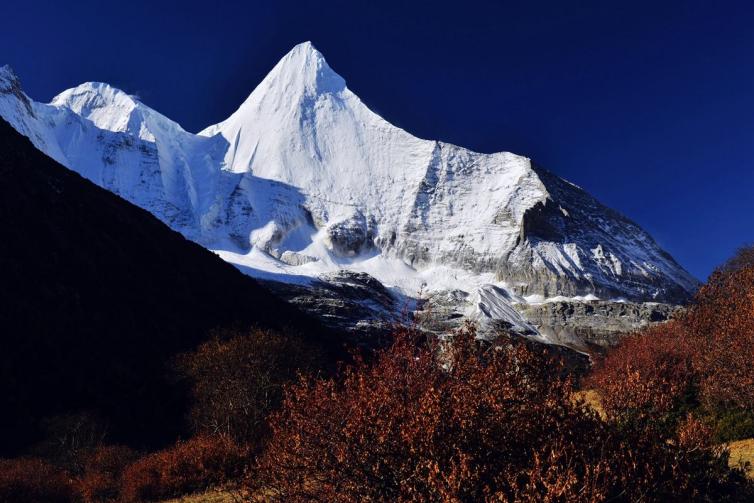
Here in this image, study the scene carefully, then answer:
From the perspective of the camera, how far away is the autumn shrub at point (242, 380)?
72.3 feet

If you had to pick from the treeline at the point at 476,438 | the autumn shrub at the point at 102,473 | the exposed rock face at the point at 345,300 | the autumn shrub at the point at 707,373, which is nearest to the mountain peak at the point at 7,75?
the exposed rock face at the point at 345,300

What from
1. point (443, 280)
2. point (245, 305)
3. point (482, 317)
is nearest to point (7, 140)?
point (245, 305)

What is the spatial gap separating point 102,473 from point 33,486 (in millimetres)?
3298

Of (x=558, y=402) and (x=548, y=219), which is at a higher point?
(x=548, y=219)

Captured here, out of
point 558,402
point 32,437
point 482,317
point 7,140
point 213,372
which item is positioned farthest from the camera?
point 482,317

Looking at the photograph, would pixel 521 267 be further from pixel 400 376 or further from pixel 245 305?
pixel 400 376

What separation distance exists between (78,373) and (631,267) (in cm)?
17897

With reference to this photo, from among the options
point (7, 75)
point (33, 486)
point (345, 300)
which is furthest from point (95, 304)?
point (7, 75)

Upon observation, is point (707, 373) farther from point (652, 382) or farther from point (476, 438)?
point (476, 438)

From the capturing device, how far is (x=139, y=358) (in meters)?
46.5

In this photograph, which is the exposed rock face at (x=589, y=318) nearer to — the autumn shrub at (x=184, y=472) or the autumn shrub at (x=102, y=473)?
the autumn shrub at (x=102, y=473)

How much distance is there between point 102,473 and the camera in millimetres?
19172

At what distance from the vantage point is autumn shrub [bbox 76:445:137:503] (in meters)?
16.7

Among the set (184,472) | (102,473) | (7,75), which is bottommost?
(102,473)
